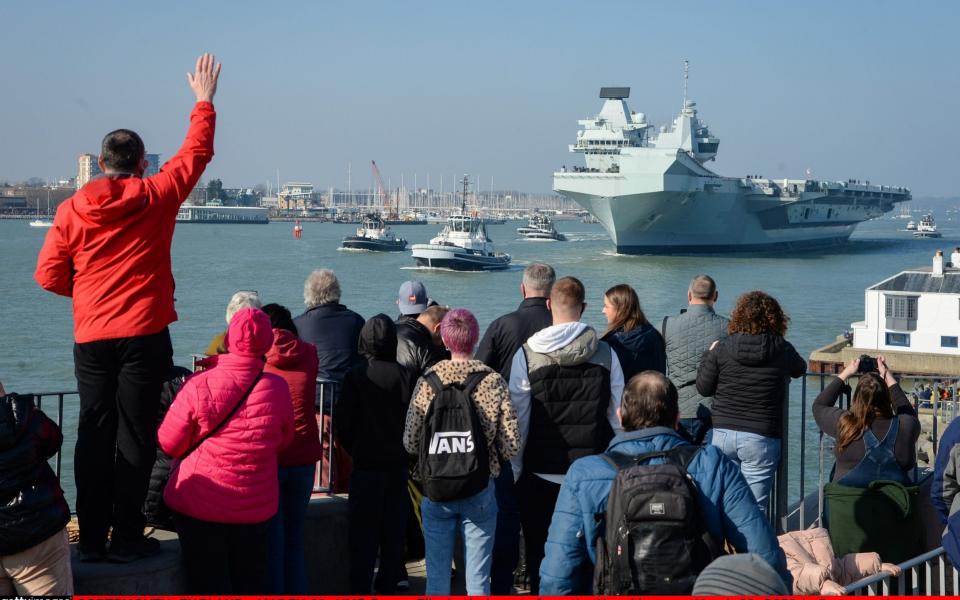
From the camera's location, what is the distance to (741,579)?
227 cm

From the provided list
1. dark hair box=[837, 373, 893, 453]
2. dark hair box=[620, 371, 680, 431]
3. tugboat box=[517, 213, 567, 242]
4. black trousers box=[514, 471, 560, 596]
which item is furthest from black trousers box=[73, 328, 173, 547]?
tugboat box=[517, 213, 567, 242]

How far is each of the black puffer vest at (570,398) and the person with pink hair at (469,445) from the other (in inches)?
9.2

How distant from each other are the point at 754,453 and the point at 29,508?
304 cm

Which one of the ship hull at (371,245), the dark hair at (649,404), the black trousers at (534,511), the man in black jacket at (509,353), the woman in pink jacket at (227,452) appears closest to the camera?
the dark hair at (649,404)

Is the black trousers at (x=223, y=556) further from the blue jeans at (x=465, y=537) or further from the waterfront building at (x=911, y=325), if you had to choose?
the waterfront building at (x=911, y=325)

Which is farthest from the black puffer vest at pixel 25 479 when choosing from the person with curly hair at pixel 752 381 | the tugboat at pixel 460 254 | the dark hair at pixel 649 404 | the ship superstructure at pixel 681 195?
the ship superstructure at pixel 681 195

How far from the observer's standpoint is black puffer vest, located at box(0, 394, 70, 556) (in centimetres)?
331

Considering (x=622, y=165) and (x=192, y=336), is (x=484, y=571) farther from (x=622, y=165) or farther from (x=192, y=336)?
(x=622, y=165)

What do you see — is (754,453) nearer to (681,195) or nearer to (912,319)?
(912,319)

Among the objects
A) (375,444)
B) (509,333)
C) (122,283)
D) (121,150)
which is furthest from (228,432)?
(509,333)

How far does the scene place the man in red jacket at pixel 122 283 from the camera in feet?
12.1

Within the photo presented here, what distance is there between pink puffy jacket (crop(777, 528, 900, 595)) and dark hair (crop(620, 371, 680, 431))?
1.20 metres

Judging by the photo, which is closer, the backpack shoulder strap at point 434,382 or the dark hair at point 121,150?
the dark hair at point 121,150

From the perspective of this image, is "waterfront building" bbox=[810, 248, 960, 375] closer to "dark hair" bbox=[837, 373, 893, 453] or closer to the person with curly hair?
the person with curly hair
